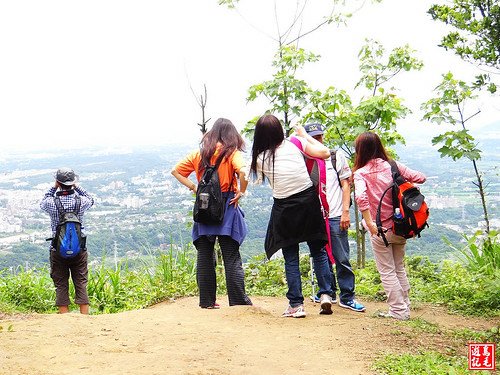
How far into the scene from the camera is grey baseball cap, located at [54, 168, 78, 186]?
6383mm

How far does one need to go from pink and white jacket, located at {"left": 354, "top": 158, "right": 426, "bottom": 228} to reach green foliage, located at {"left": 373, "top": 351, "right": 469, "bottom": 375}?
61.1 inches

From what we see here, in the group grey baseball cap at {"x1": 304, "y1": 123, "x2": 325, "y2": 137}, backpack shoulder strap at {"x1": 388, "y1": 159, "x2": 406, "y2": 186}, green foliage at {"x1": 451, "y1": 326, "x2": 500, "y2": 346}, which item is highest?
grey baseball cap at {"x1": 304, "y1": 123, "x2": 325, "y2": 137}

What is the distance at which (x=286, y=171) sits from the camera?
5449 mm

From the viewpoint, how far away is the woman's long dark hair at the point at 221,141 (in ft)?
18.7

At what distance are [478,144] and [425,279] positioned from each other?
6.13 ft

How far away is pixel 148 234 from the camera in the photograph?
12258 mm

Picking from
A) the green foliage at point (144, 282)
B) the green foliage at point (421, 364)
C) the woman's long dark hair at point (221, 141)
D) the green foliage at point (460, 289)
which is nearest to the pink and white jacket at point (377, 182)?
the woman's long dark hair at point (221, 141)

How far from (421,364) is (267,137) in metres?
2.38

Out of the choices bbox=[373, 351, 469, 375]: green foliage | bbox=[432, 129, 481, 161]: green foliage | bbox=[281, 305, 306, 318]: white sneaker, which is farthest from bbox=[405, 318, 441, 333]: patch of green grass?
bbox=[432, 129, 481, 161]: green foliage

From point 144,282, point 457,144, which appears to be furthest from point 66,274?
point 457,144

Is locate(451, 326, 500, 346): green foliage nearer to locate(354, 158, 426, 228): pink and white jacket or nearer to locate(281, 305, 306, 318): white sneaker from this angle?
locate(354, 158, 426, 228): pink and white jacket

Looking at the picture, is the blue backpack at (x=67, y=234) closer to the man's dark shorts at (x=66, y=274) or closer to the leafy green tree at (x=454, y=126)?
the man's dark shorts at (x=66, y=274)

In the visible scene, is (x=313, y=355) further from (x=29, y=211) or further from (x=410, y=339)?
(x=29, y=211)

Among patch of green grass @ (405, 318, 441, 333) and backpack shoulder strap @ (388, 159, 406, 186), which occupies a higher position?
backpack shoulder strap @ (388, 159, 406, 186)
